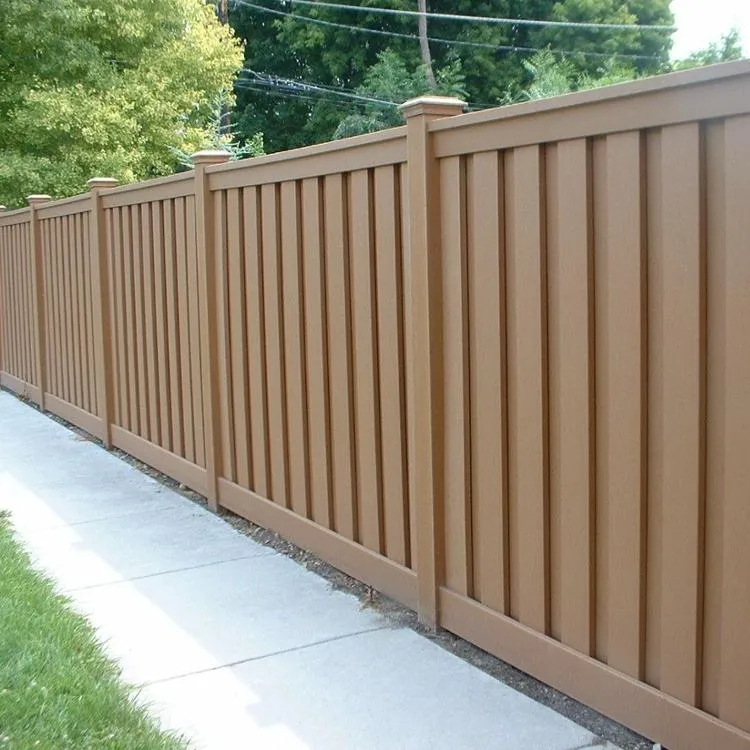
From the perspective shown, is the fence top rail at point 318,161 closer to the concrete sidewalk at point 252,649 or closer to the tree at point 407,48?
the concrete sidewalk at point 252,649

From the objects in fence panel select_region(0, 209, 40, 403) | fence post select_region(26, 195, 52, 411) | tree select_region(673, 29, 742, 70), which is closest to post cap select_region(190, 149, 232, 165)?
fence post select_region(26, 195, 52, 411)

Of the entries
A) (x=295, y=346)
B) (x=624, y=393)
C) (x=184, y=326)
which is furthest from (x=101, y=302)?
(x=624, y=393)

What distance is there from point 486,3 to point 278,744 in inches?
1454

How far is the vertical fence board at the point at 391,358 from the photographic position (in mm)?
4203

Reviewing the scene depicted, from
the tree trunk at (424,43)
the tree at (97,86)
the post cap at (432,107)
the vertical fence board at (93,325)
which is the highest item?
the tree trunk at (424,43)

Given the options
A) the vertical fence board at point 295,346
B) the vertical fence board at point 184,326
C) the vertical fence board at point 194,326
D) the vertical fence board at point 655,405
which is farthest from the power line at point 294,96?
the vertical fence board at point 655,405

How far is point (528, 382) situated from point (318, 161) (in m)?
1.73

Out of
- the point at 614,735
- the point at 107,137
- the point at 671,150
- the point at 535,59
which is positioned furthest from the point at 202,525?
the point at 535,59

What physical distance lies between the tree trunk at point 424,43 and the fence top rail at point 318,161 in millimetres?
29192

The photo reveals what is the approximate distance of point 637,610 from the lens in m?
3.07

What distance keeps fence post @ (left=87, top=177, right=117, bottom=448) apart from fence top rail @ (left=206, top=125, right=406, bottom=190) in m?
2.21

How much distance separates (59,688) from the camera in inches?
135

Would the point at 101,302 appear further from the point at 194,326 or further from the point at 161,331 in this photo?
the point at 194,326

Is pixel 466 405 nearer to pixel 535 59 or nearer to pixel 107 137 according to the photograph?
pixel 107 137
